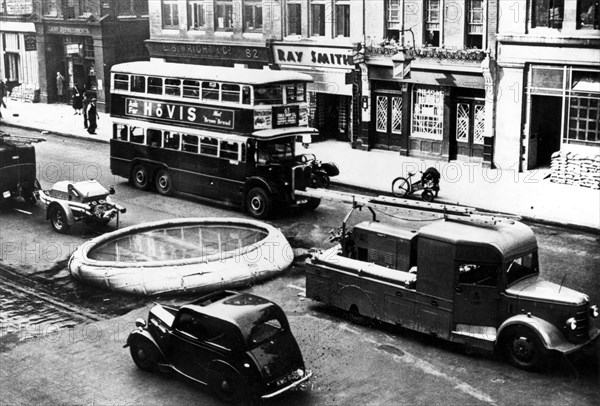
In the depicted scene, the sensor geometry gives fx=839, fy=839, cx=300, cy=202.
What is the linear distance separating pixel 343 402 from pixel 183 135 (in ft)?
50.4

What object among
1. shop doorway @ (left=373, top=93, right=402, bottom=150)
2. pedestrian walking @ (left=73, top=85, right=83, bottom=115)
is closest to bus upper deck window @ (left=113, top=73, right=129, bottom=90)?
shop doorway @ (left=373, top=93, right=402, bottom=150)

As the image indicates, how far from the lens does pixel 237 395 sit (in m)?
12.8

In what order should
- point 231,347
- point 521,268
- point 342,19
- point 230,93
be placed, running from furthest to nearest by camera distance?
point 342,19 < point 230,93 < point 521,268 < point 231,347

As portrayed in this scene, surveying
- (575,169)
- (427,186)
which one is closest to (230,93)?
(427,186)

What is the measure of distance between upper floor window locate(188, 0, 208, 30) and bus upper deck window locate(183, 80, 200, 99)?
1591cm

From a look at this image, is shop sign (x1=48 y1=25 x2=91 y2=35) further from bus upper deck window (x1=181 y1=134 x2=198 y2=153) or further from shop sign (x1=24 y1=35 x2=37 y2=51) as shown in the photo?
bus upper deck window (x1=181 y1=134 x2=198 y2=153)

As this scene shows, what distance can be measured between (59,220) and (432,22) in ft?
54.3

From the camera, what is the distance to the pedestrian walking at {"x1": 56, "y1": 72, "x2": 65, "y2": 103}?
4919cm

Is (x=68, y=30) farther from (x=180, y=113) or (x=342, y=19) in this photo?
(x=180, y=113)

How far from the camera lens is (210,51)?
1613 inches

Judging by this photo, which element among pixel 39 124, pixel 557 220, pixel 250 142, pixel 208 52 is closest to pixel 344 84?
pixel 208 52

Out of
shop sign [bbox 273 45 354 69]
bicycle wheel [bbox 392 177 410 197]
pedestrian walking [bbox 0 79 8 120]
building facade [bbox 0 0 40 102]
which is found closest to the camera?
bicycle wheel [bbox 392 177 410 197]

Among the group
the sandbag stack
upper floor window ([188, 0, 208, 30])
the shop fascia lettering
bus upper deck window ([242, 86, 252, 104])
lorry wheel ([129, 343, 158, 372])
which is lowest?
lorry wheel ([129, 343, 158, 372])

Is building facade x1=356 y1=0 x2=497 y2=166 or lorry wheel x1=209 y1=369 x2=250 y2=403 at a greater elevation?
building facade x1=356 y1=0 x2=497 y2=166
